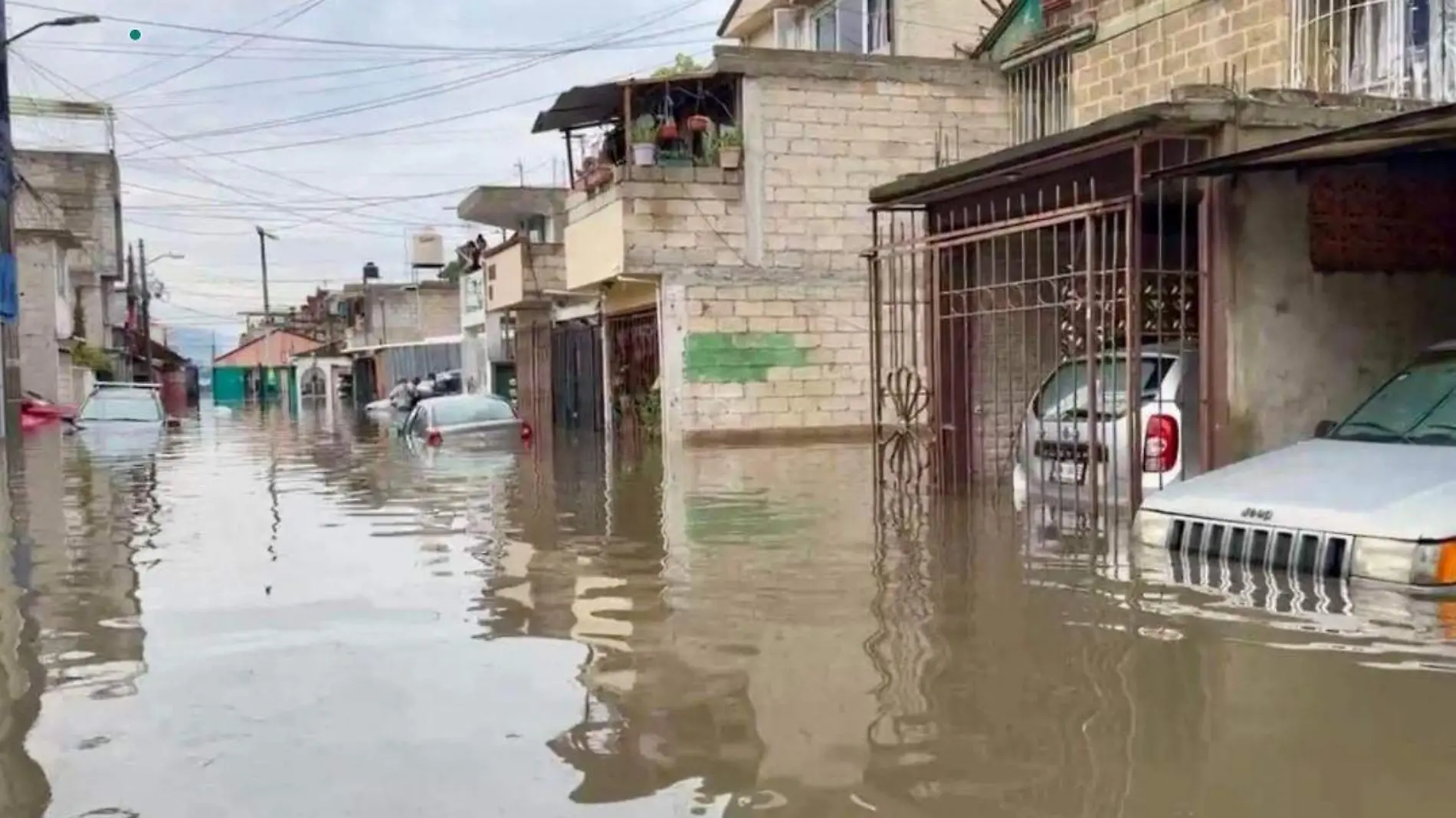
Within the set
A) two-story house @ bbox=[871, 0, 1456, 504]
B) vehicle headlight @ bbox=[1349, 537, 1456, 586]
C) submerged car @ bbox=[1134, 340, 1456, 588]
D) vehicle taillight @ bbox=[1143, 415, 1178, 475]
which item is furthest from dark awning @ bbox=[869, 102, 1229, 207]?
vehicle headlight @ bbox=[1349, 537, 1456, 586]

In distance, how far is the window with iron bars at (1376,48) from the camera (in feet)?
35.9

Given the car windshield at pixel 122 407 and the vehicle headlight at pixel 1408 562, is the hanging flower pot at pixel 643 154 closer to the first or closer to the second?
the car windshield at pixel 122 407

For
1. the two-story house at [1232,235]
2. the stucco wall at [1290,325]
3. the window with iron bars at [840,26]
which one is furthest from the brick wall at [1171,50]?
the window with iron bars at [840,26]

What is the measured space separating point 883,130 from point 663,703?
679 inches

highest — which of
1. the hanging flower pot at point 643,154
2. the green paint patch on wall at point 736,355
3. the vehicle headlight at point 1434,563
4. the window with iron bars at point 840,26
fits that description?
the window with iron bars at point 840,26

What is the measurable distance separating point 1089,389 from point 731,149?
1224cm

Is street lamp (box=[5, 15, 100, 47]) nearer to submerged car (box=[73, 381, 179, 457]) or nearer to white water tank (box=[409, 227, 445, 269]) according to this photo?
submerged car (box=[73, 381, 179, 457])

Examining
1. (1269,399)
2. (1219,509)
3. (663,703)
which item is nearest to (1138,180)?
(1269,399)

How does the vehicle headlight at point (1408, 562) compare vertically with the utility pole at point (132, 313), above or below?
below

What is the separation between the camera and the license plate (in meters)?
10.1

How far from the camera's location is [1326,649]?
5.70 meters

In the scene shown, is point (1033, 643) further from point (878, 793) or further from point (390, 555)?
point (390, 555)

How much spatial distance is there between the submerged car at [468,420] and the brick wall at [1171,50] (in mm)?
10763

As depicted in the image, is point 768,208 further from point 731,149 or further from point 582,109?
point 582,109
